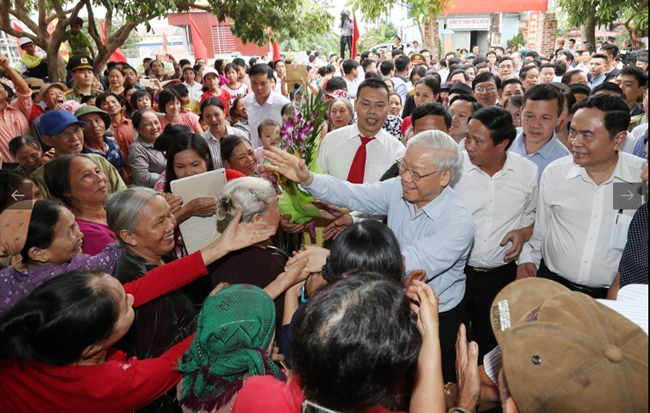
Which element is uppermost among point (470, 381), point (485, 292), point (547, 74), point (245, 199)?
point (547, 74)

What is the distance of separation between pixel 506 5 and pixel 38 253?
24.9 meters

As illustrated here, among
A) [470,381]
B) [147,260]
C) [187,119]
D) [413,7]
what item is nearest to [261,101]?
[187,119]

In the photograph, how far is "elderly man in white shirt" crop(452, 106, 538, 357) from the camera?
2.83 m

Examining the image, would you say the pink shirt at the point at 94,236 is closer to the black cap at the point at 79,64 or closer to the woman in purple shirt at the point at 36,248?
the woman in purple shirt at the point at 36,248

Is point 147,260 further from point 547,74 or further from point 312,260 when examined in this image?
point 547,74

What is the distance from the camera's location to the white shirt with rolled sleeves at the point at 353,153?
343 centimetres

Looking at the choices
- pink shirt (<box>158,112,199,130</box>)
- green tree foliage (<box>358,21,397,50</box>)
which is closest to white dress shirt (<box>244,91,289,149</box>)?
pink shirt (<box>158,112,199,130</box>)

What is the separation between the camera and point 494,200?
288 centimetres

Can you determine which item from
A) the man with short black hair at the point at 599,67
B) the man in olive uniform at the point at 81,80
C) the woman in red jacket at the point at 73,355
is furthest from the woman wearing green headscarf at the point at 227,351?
the man with short black hair at the point at 599,67

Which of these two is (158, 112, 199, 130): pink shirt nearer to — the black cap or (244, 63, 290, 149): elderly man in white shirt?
(244, 63, 290, 149): elderly man in white shirt

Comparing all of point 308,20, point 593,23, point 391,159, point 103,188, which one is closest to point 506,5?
point 593,23

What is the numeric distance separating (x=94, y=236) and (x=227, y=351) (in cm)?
170

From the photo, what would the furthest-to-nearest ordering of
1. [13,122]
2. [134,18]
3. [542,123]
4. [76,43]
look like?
[76,43] → [134,18] → [13,122] → [542,123]

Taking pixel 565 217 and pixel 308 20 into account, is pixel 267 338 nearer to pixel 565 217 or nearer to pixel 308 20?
pixel 565 217
